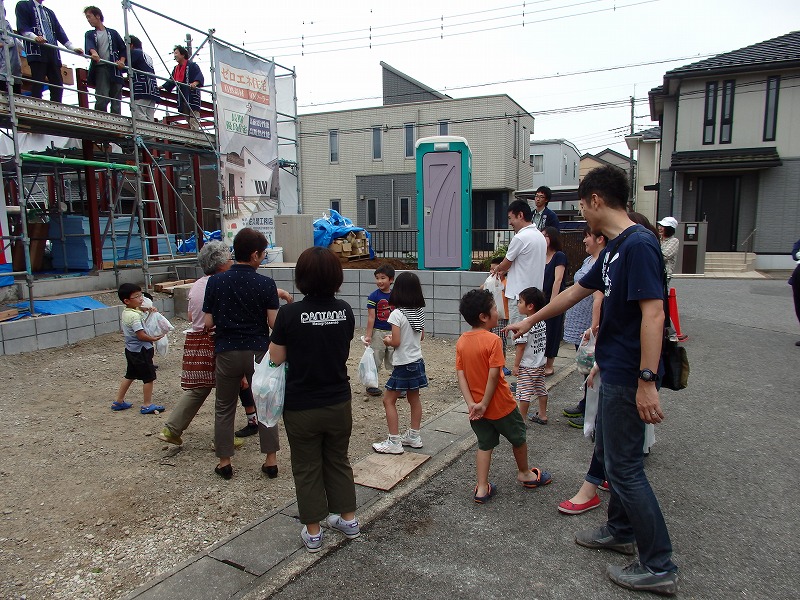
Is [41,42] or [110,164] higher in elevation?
[41,42]

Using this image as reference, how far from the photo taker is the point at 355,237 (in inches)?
467

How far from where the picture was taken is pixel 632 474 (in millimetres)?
2574

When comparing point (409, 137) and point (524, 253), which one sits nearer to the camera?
point (524, 253)

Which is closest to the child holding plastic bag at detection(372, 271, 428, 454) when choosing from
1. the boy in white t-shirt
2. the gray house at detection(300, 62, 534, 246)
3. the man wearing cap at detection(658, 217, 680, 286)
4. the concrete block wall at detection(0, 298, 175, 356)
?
the boy in white t-shirt

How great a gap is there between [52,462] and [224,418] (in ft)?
4.62

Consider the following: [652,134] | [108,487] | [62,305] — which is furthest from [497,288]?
[652,134]

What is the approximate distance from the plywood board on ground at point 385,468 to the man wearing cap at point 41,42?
296 inches

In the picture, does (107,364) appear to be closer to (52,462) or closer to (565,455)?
(52,462)

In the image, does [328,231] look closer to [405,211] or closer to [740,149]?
[405,211]

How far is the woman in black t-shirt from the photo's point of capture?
2.92m

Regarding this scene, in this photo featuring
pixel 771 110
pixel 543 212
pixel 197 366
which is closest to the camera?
pixel 197 366

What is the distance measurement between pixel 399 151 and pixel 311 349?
23.8m

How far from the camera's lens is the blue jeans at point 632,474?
2514 millimetres

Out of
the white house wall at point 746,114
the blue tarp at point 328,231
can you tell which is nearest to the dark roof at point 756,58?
the white house wall at point 746,114
